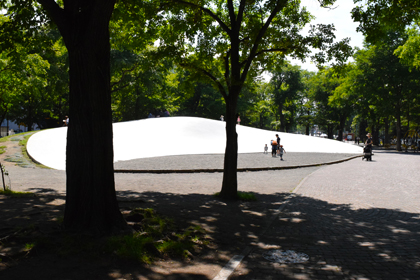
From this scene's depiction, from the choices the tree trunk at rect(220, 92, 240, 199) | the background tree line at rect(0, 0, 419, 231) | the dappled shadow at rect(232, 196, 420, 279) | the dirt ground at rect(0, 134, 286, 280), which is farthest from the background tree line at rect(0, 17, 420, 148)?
the dappled shadow at rect(232, 196, 420, 279)

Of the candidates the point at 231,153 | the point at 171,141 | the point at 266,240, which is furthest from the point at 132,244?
the point at 171,141

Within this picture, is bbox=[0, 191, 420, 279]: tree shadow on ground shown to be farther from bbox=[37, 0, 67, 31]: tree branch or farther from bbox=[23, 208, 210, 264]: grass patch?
bbox=[37, 0, 67, 31]: tree branch

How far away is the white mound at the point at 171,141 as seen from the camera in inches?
996

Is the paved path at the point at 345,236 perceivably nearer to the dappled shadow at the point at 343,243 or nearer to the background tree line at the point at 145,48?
the dappled shadow at the point at 343,243

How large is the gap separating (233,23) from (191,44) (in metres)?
2.08

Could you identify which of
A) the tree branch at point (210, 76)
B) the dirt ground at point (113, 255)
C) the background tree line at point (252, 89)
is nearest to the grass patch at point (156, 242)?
the dirt ground at point (113, 255)

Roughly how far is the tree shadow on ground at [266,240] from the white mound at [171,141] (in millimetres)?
14472

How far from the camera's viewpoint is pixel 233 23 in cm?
1053

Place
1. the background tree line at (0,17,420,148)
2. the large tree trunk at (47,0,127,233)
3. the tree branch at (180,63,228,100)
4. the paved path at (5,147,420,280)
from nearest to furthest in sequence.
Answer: the paved path at (5,147,420,280)
the large tree trunk at (47,0,127,233)
the tree branch at (180,63,228,100)
the background tree line at (0,17,420,148)

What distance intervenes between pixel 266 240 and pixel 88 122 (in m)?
3.60

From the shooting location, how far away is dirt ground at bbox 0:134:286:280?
4391mm

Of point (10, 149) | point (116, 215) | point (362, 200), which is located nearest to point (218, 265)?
point (116, 215)

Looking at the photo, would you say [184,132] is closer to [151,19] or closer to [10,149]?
[10,149]

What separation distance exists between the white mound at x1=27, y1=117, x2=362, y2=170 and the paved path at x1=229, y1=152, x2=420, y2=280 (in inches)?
626
